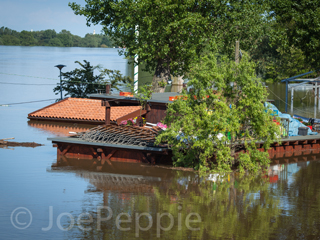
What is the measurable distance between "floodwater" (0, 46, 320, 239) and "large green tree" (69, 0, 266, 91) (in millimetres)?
11504

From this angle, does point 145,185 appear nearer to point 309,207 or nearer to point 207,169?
point 207,169

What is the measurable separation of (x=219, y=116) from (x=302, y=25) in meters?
18.4

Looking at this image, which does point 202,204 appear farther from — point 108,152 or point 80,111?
point 80,111

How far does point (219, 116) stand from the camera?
18.5 m

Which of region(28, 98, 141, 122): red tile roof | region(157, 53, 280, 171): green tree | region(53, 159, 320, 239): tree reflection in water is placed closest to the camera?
region(53, 159, 320, 239): tree reflection in water

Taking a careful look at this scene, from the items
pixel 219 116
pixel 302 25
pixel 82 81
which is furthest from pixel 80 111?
pixel 219 116

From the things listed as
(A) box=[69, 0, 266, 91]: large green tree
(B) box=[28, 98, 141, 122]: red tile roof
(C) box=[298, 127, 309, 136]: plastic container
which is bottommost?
(C) box=[298, 127, 309, 136]: plastic container

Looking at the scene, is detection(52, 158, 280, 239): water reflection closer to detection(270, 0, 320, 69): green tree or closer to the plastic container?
the plastic container

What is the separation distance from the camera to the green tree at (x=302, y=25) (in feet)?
107

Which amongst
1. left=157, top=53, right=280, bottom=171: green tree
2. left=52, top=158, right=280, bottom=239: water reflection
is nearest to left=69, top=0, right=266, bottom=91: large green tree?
left=157, top=53, right=280, bottom=171: green tree

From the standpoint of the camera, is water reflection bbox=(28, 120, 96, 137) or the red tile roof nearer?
water reflection bbox=(28, 120, 96, 137)

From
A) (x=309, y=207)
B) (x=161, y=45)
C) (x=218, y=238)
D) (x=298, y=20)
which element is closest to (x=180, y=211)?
(x=218, y=238)

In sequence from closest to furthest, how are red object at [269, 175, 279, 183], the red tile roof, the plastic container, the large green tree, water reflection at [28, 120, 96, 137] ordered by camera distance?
1. red object at [269, 175, 279, 183]
2. the plastic container
3. the large green tree
4. water reflection at [28, 120, 96, 137]
5. the red tile roof

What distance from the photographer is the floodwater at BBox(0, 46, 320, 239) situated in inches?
521
